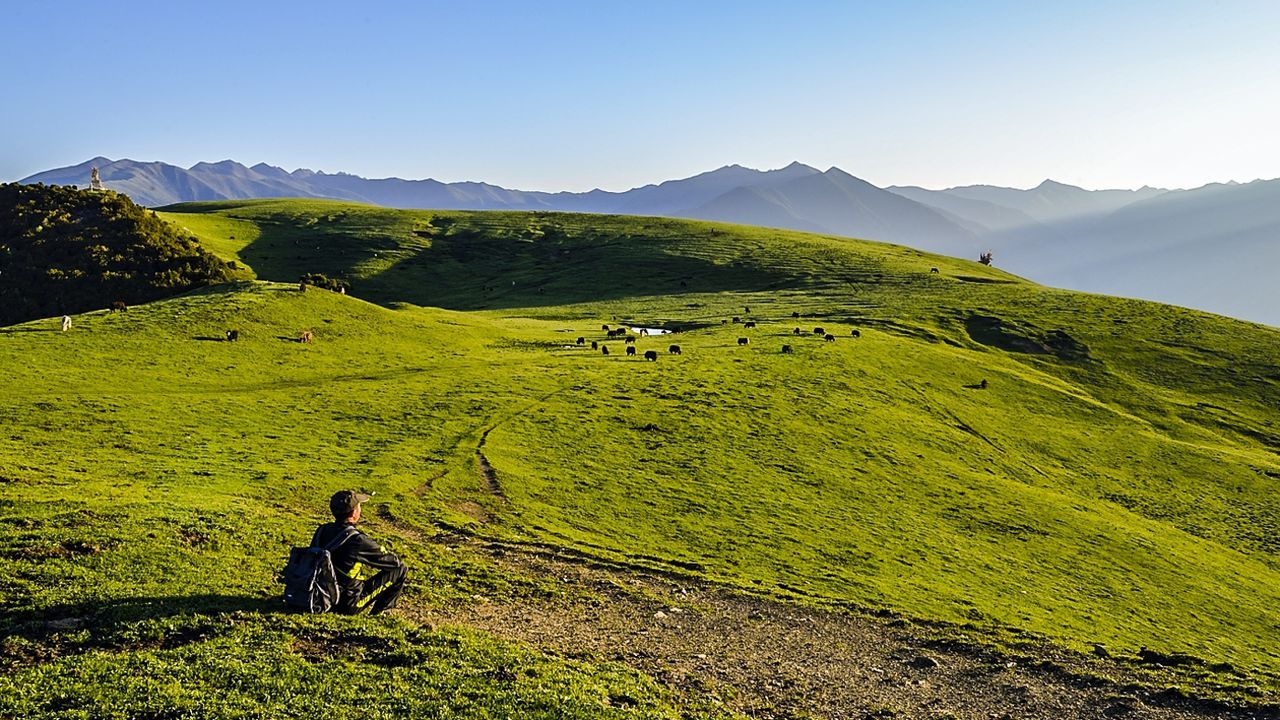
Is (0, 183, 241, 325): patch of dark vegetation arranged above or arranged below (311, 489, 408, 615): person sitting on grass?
above

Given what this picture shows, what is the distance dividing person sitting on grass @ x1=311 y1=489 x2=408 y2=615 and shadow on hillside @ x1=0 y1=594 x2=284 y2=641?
1.66 metres

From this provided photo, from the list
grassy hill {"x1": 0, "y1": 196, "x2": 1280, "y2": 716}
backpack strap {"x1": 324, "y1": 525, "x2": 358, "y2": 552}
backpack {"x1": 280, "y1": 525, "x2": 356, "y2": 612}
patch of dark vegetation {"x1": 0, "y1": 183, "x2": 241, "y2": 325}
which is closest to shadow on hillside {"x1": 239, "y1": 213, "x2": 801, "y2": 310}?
patch of dark vegetation {"x1": 0, "y1": 183, "x2": 241, "y2": 325}

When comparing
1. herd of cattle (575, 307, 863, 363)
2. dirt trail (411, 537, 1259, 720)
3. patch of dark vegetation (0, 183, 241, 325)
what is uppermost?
patch of dark vegetation (0, 183, 241, 325)

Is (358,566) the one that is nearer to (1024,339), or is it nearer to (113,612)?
(113,612)

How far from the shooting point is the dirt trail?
18.8m

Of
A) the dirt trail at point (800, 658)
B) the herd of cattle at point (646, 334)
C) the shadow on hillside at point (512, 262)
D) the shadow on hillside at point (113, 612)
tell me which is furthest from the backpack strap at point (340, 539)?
the shadow on hillside at point (512, 262)

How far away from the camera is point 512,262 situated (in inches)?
6624

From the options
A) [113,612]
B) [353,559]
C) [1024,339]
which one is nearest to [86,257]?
[113,612]

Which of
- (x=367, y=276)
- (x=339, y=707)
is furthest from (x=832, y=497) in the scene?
(x=367, y=276)

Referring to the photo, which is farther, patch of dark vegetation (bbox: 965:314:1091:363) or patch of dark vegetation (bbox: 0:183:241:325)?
patch of dark vegetation (bbox: 965:314:1091:363)

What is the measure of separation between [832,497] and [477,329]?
185 ft

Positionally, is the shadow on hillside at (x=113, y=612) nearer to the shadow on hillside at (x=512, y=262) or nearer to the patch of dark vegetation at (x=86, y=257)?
the patch of dark vegetation at (x=86, y=257)

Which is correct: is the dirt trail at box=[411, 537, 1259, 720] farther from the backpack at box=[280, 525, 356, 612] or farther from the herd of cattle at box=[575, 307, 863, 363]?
the herd of cattle at box=[575, 307, 863, 363]

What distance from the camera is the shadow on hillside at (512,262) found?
454 feet
